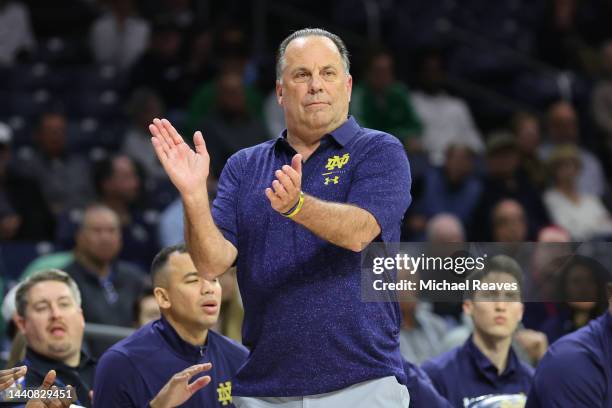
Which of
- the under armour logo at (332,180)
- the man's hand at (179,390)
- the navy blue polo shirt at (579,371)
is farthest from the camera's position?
the navy blue polo shirt at (579,371)

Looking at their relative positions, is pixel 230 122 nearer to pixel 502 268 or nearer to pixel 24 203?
pixel 24 203

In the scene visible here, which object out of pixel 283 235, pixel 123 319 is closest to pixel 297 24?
pixel 123 319

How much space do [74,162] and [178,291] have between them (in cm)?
430

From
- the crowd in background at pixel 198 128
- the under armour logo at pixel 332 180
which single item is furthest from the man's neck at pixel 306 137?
the crowd in background at pixel 198 128

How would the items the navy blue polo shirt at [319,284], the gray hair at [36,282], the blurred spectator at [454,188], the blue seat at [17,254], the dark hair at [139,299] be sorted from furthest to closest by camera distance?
the blurred spectator at [454,188] → the blue seat at [17,254] → the dark hair at [139,299] → the gray hair at [36,282] → the navy blue polo shirt at [319,284]

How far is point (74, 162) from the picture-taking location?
30.0 ft

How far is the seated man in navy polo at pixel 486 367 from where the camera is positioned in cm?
540

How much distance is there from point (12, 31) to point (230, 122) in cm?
244

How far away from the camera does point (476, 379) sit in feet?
18.1

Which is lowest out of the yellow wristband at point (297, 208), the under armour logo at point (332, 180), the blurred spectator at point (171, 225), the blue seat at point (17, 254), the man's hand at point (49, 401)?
the man's hand at point (49, 401)

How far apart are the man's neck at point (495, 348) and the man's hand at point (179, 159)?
7.79ft

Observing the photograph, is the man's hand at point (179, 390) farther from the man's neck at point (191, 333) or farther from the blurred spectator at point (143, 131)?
the blurred spectator at point (143, 131)

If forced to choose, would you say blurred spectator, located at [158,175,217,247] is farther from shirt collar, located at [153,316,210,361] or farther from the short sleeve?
the short sleeve

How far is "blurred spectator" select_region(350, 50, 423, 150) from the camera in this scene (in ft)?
33.9
